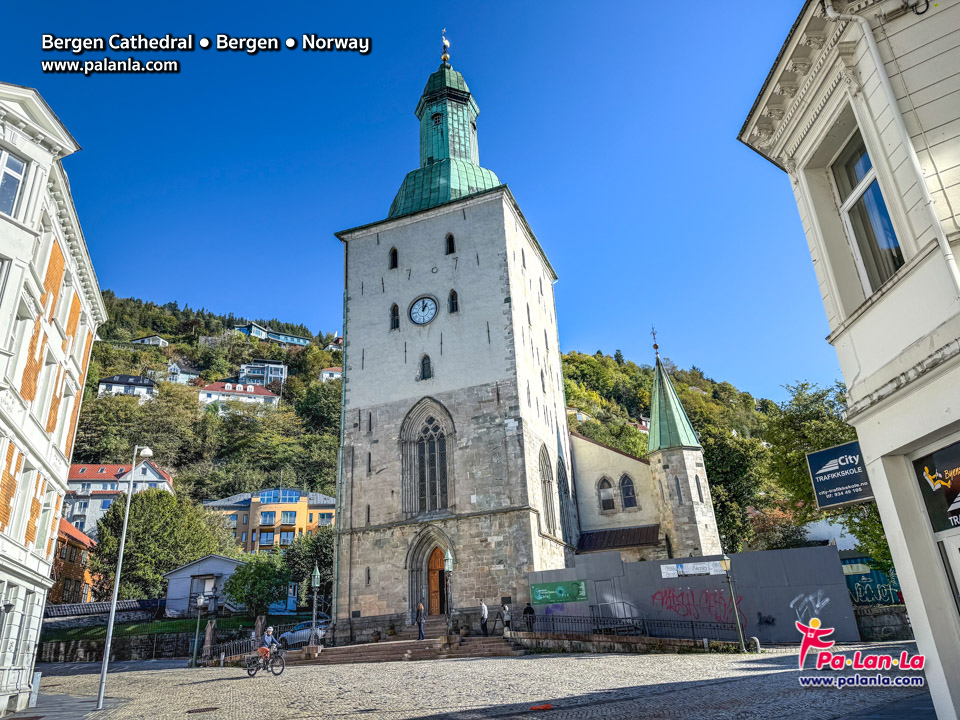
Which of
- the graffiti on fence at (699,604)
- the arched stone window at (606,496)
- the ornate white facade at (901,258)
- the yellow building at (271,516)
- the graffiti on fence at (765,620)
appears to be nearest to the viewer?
the ornate white facade at (901,258)

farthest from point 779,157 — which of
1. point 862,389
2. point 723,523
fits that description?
point 723,523

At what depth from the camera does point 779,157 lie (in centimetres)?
909

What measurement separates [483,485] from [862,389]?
20799 millimetres

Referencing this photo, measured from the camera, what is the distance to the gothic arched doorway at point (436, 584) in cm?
2703

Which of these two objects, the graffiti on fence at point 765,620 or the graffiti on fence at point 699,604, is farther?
the graffiti on fence at point 699,604

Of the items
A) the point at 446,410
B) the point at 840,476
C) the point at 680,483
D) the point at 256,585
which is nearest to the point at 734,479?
the point at 680,483

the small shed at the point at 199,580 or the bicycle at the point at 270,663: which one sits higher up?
the small shed at the point at 199,580

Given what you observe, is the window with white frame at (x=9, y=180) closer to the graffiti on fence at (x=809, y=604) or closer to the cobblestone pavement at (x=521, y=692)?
the cobblestone pavement at (x=521, y=692)

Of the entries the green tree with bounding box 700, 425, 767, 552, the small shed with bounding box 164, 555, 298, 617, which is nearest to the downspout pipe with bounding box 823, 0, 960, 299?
the green tree with bounding box 700, 425, 767, 552

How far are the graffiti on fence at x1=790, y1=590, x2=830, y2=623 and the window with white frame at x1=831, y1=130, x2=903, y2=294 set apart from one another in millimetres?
15547

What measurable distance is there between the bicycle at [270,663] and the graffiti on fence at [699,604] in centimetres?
1182

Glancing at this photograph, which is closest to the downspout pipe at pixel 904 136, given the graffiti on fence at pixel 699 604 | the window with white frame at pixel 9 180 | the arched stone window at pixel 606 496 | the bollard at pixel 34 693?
the window with white frame at pixel 9 180

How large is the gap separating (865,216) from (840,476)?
304 centimetres

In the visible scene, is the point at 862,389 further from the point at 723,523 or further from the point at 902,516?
the point at 723,523
